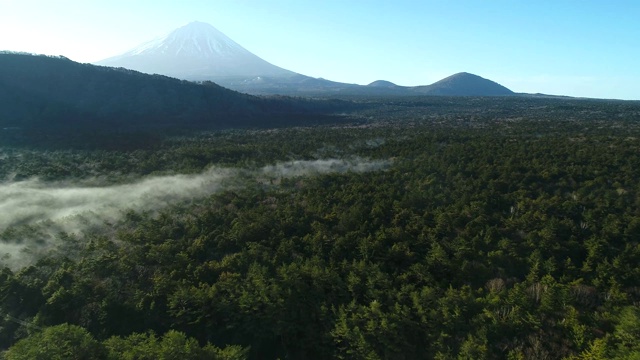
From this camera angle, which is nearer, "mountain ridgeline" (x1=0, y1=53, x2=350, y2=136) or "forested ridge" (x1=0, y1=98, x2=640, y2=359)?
"forested ridge" (x1=0, y1=98, x2=640, y2=359)

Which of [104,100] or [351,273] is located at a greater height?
[104,100]

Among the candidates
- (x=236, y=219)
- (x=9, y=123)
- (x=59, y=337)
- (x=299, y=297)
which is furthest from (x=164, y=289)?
(x=9, y=123)

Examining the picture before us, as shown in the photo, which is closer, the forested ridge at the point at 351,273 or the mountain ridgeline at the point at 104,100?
the forested ridge at the point at 351,273

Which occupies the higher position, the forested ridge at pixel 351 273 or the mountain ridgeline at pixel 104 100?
the mountain ridgeline at pixel 104 100

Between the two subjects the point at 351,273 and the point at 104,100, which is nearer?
the point at 351,273

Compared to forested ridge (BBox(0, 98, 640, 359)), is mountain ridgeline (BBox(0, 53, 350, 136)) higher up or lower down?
higher up
